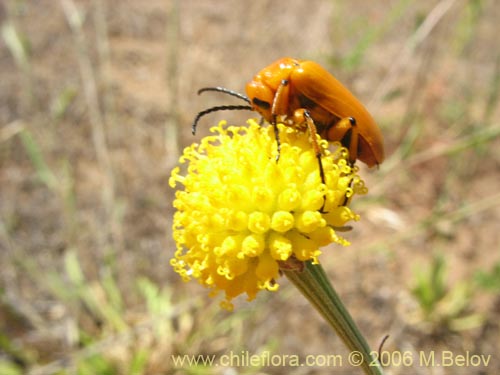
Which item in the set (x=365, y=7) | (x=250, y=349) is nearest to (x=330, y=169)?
(x=250, y=349)

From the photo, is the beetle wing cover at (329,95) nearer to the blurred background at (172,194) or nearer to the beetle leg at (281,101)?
the beetle leg at (281,101)

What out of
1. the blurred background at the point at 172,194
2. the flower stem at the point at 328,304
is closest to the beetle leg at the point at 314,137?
the flower stem at the point at 328,304

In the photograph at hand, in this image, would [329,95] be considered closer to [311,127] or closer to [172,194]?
[311,127]

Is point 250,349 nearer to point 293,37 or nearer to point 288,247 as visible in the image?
point 288,247

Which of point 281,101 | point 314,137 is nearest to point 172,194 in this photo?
point 281,101

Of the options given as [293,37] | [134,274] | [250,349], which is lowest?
[250,349]

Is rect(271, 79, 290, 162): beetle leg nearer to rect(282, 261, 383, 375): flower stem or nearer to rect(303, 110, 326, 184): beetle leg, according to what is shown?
rect(303, 110, 326, 184): beetle leg
